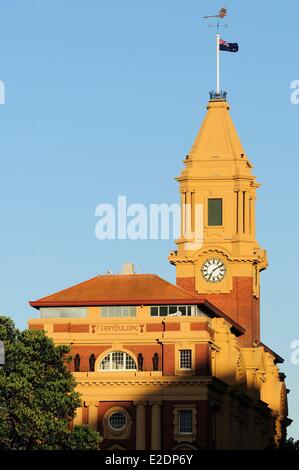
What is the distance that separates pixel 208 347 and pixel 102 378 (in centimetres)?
984

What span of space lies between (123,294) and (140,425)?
13.2 meters

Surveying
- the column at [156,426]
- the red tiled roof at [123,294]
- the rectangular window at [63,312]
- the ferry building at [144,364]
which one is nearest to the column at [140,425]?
the ferry building at [144,364]

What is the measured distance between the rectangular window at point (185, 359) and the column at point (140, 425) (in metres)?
4.89

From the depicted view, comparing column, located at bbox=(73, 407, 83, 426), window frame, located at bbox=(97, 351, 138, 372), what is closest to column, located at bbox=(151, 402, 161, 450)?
window frame, located at bbox=(97, 351, 138, 372)

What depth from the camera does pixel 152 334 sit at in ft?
584

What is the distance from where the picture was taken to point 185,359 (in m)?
177

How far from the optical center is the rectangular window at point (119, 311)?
180250mm

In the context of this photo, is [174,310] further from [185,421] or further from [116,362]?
[185,421]

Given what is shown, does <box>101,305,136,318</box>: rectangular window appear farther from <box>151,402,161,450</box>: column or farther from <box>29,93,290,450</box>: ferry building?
<box>151,402,161,450</box>: column

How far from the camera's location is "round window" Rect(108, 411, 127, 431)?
6949 inches

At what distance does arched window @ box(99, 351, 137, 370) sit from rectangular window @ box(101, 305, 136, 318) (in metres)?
3.77

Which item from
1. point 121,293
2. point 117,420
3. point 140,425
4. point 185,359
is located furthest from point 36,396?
point 121,293
